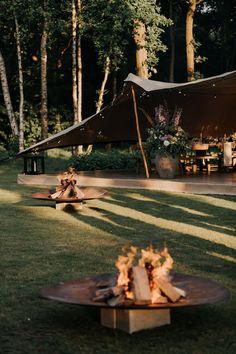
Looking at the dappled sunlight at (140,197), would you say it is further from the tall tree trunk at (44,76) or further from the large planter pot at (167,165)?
the tall tree trunk at (44,76)

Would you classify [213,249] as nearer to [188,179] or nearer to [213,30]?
[188,179]

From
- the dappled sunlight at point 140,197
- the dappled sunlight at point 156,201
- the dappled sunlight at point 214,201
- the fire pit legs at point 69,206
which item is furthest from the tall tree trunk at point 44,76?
the fire pit legs at point 69,206

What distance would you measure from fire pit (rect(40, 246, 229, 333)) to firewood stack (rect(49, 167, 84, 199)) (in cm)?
601

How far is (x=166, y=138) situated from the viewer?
14.9 meters

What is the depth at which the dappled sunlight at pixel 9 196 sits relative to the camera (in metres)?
12.8

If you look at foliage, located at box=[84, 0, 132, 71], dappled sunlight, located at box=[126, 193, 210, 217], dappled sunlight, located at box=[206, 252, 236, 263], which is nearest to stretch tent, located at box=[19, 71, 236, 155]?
dappled sunlight, located at box=[126, 193, 210, 217]

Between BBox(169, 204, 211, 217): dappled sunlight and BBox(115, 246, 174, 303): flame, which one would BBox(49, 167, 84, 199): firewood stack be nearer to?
BBox(169, 204, 211, 217): dappled sunlight

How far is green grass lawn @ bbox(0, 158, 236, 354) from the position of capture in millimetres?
4703

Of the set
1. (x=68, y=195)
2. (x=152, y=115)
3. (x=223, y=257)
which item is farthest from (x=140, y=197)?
(x=223, y=257)

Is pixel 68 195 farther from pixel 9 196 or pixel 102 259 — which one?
pixel 102 259

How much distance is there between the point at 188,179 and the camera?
1479 cm

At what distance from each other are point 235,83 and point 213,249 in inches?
331

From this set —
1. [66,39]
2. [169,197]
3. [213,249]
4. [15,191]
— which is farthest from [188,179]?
[66,39]

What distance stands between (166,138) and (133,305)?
410 inches
